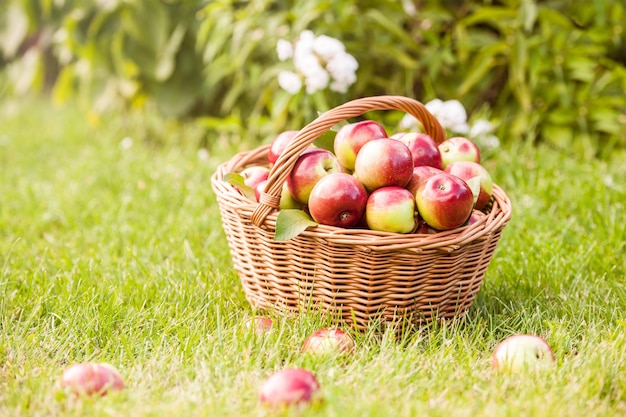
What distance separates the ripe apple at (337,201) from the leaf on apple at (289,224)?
0.04 meters

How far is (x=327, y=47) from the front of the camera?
3.09 metres

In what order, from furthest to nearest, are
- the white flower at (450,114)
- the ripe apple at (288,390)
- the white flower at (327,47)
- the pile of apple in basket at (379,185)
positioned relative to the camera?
the white flower at (450,114)
the white flower at (327,47)
the pile of apple in basket at (379,185)
the ripe apple at (288,390)

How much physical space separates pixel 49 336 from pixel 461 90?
8.18 ft

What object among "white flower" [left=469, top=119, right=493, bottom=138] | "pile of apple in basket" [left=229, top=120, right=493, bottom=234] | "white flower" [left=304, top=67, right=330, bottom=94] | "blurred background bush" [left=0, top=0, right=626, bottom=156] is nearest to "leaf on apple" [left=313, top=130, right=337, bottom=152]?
"pile of apple in basket" [left=229, top=120, right=493, bottom=234]

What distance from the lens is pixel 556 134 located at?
375 centimetres

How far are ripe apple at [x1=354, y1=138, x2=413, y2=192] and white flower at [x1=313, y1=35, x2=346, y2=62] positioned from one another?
1198 mm

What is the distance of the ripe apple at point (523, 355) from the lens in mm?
1782

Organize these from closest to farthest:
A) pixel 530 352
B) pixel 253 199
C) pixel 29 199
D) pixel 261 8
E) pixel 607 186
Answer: pixel 530 352 < pixel 253 199 < pixel 607 186 < pixel 29 199 < pixel 261 8

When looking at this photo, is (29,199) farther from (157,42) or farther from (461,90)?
(461,90)

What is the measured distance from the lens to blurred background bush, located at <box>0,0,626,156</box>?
11.8ft

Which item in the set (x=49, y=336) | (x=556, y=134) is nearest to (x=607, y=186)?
(x=556, y=134)

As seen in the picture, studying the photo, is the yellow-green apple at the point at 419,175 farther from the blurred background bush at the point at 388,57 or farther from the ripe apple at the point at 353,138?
the blurred background bush at the point at 388,57

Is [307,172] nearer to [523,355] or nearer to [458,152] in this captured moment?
[458,152]

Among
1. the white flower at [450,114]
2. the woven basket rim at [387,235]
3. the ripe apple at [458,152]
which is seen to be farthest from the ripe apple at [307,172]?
the white flower at [450,114]
